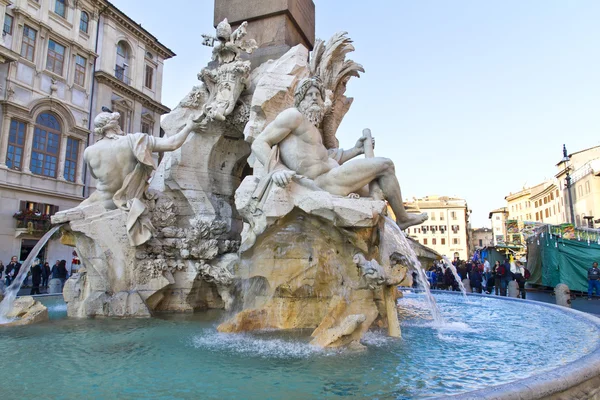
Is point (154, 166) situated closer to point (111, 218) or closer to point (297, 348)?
point (111, 218)

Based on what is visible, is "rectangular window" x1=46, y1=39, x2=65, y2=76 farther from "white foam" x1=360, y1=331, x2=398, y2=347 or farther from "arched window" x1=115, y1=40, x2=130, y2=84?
"white foam" x1=360, y1=331, x2=398, y2=347

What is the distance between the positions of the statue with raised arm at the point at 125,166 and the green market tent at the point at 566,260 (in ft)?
42.9

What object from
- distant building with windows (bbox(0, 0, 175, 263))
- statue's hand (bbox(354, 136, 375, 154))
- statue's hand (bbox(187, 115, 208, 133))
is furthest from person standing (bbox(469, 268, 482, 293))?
distant building with windows (bbox(0, 0, 175, 263))

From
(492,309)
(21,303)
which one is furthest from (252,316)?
(492,309)

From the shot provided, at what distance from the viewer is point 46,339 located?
427 cm

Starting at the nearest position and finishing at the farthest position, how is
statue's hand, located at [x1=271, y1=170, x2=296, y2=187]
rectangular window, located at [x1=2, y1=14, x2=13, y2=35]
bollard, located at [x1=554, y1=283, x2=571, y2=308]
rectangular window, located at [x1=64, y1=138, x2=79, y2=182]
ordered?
statue's hand, located at [x1=271, y1=170, x2=296, y2=187] → bollard, located at [x1=554, y1=283, x2=571, y2=308] → rectangular window, located at [x1=2, y1=14, x2=13, y2=35] → rectangular window, located at [x1=64, y1=138, x2=79, y2=182]

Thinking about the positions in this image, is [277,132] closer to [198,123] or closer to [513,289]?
[198,123]

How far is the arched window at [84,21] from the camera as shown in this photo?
25592 millimetres

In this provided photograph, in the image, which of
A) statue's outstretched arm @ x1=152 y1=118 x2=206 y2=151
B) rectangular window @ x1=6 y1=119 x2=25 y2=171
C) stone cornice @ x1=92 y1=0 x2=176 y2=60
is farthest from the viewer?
stone cornice @ x1=92 y1=0 x2=176 y2=60

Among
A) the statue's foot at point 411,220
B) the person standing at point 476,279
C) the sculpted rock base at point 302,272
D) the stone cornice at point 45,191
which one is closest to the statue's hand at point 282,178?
the sculpted rock base at point 302,272

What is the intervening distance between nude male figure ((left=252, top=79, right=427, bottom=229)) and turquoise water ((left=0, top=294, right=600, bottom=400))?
1.65 metres

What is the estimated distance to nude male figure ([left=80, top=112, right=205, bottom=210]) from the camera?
5.88 m

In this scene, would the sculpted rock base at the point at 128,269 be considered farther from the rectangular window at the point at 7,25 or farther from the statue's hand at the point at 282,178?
the rectangular window at the point at 7,25

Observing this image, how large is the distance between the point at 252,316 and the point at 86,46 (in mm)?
26324
